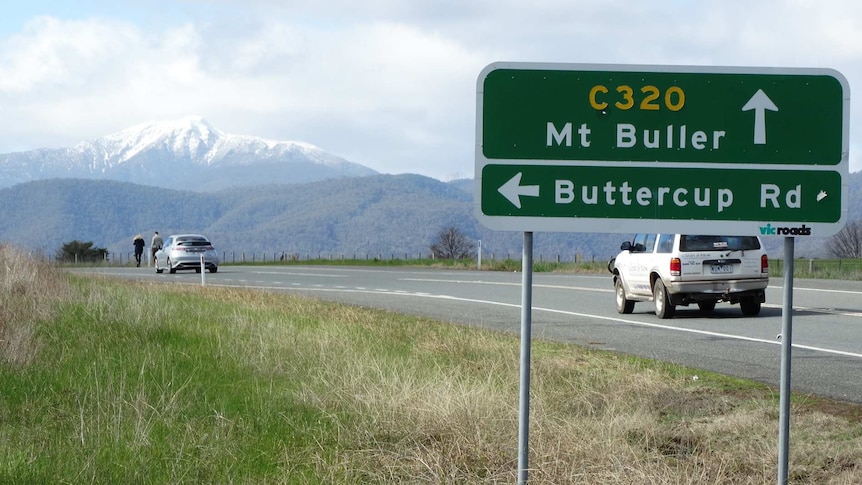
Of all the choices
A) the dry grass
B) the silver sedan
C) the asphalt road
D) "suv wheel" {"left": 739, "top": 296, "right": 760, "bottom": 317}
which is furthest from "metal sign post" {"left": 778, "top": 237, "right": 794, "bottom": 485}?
the silver sedan

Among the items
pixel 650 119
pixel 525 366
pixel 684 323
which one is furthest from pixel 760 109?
pixel 684 323

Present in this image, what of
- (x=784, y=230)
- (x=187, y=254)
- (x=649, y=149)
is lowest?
(x=187, y=254)

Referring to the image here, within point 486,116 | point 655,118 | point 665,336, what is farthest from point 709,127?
point 665,336

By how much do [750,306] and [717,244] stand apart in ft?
4.74

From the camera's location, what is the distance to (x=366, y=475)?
5.85 m

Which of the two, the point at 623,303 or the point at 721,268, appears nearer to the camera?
the point at 721,268

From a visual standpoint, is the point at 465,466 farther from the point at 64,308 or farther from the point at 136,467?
the point at 64,308

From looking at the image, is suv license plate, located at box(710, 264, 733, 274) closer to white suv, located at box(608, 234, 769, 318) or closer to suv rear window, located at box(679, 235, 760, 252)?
white suv, located at box(608, 234, 769, 318)

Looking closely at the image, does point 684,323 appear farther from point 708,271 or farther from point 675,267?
point 708,271

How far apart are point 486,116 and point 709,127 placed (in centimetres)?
114

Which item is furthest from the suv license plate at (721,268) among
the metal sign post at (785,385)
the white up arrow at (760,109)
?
the metal sign post at (785,385)

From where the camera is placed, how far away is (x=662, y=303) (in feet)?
60.1

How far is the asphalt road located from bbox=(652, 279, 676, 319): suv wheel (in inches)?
7.8

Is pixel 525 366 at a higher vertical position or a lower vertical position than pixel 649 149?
lower
